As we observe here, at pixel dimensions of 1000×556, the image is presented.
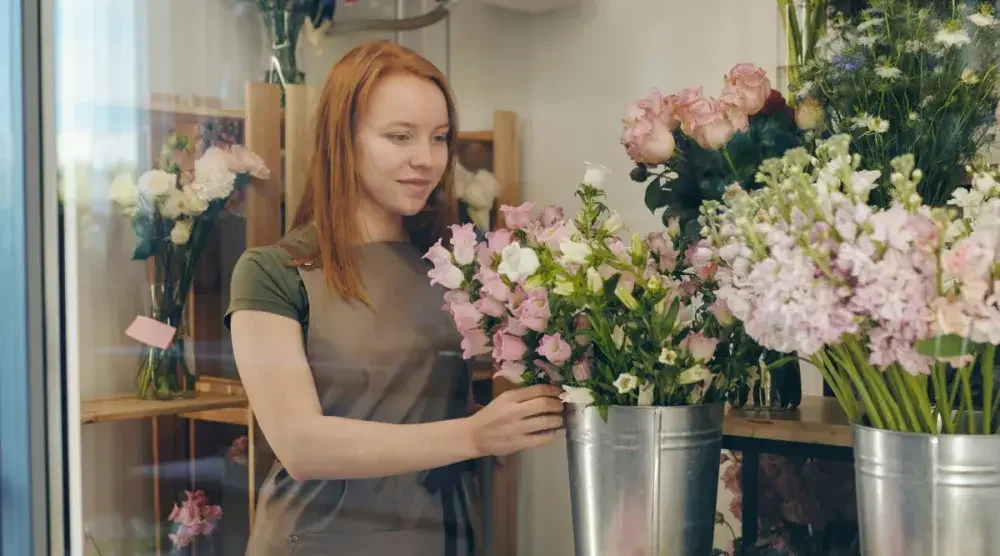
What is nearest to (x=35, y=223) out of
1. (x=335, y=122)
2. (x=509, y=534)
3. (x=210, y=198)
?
(x=210, y=198)

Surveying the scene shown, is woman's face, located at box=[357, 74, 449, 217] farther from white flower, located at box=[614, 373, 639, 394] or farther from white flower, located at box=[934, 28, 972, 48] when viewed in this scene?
white flower, located at box=[934, 28, 972, 48]

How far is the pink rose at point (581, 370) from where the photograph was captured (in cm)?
96

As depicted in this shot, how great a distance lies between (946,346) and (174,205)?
0.94 metres

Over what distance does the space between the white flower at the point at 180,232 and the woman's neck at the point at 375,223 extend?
261mm

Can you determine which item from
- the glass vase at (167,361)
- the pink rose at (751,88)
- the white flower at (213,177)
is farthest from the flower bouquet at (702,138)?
the glass vase at (167,361)

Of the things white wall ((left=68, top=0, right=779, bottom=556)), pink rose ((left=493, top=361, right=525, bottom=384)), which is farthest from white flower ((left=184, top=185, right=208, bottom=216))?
pink rose ((left=493, top=361, right=525, bottom=384))

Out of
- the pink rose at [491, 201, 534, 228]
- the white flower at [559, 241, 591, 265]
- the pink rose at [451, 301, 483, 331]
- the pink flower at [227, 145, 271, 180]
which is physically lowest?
the pink rose at [451, 301, 483, 331]

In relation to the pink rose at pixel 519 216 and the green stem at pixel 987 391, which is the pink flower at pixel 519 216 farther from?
the green stem at pixel 987 391

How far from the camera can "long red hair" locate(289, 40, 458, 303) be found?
3.75 feet

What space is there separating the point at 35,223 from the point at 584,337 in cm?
92

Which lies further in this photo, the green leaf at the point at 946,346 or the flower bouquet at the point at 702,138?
the flower bouquet at the point at 702,138

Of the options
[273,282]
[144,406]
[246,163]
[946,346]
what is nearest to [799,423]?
[946,346]

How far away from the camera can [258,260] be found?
118cm

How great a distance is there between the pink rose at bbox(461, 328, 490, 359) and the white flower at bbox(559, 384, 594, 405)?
103 millimetres
